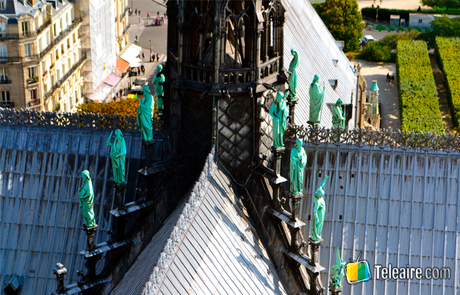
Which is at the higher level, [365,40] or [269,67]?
[365,40]

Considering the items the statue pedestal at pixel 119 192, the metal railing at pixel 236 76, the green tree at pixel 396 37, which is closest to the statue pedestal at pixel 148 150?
the statue pedestal at pixel 119 192

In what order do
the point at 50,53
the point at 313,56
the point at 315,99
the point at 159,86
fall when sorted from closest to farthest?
the point at 159,86, the point at 315,99, the point at 313,56, the point at 50,53

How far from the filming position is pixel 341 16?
424ft

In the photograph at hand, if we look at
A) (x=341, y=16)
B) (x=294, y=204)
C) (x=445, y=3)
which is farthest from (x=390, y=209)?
(x=445, y=3)

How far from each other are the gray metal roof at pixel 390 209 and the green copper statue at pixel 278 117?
5.12 metres

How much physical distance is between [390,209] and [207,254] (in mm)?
11446

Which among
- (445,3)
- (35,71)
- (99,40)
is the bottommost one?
(35,71)

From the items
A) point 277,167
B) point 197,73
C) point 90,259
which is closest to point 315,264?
point 277,167

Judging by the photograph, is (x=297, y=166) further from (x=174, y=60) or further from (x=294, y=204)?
(x=174, y=60)

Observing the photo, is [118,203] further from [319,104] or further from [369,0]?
[369,0]

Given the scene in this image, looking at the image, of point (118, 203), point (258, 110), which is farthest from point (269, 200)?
point (118, 203)

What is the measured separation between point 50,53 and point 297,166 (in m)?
68.8

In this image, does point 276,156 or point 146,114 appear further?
point 146,114

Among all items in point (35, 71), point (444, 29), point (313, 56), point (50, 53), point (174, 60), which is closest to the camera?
point (174, 60)
